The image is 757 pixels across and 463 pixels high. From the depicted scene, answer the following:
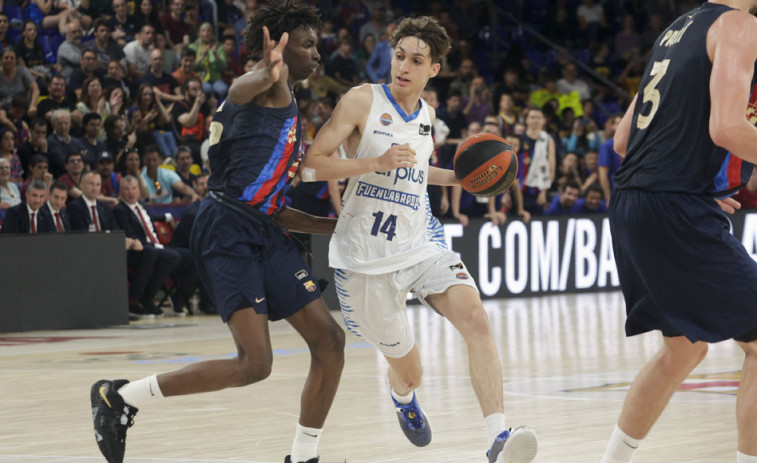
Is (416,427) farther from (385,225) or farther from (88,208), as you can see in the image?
(88,208)

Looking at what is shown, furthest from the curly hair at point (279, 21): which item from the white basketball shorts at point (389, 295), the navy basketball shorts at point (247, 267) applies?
the white basketball shorts at point (389, 295)

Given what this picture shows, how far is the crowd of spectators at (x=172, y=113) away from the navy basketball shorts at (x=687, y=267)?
927 cm

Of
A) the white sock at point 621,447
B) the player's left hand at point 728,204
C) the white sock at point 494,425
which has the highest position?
the player's left hand at point 728,204

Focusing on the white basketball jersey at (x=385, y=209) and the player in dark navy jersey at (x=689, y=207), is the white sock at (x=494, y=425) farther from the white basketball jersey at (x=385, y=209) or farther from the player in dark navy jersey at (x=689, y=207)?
the white basketball jersey at (x=385, y=209)

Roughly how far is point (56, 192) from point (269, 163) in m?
7.84

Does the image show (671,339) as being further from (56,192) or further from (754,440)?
(56,192)

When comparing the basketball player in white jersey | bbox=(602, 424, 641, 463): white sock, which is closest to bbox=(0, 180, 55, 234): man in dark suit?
the basketball player in white jersey

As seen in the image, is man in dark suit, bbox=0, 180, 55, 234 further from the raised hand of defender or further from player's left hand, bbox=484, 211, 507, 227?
the raised hand of defender

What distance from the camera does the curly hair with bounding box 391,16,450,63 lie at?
5.82m

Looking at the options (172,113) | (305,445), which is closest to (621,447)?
(305,445)

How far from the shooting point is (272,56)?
5.05 m

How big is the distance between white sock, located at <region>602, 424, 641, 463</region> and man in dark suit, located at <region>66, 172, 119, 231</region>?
9267 mm

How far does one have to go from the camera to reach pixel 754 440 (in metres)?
4.14

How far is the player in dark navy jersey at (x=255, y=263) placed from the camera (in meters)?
5.23
